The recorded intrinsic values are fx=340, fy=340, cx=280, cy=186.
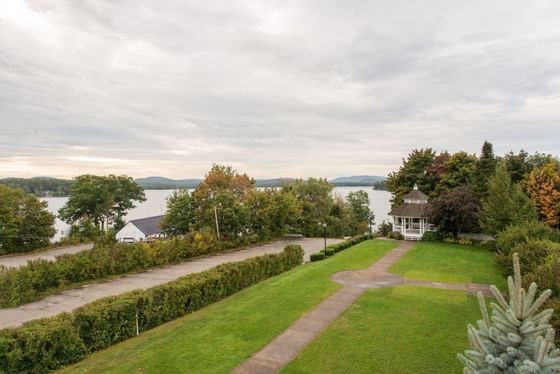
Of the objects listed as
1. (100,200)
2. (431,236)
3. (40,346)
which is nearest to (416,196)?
(431,236)

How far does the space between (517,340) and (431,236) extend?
26.7m

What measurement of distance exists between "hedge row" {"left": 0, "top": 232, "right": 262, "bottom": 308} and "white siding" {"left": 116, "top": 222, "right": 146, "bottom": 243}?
46.3ft

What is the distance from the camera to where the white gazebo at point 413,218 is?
28984mm

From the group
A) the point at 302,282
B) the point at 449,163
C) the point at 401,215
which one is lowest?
the point at 302,282

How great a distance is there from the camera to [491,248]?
23.3 m

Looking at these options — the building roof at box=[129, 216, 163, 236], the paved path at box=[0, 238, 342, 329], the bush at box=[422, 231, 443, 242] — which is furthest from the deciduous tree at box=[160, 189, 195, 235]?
the bush at box=[422, 231, 443, 242]

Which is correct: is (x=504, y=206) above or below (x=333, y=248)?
above

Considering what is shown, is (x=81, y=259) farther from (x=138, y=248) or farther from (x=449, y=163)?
(x=449, y=163)

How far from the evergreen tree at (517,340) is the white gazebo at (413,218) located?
1028 inches

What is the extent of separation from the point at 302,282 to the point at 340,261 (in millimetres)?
5321

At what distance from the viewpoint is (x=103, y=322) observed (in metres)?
9.60

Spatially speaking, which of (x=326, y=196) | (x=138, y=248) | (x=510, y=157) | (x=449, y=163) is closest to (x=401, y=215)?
(x=449, y=163)

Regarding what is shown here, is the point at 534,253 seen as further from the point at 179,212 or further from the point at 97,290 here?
the point at 179,212

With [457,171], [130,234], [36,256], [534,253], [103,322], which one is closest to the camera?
[103,322]
